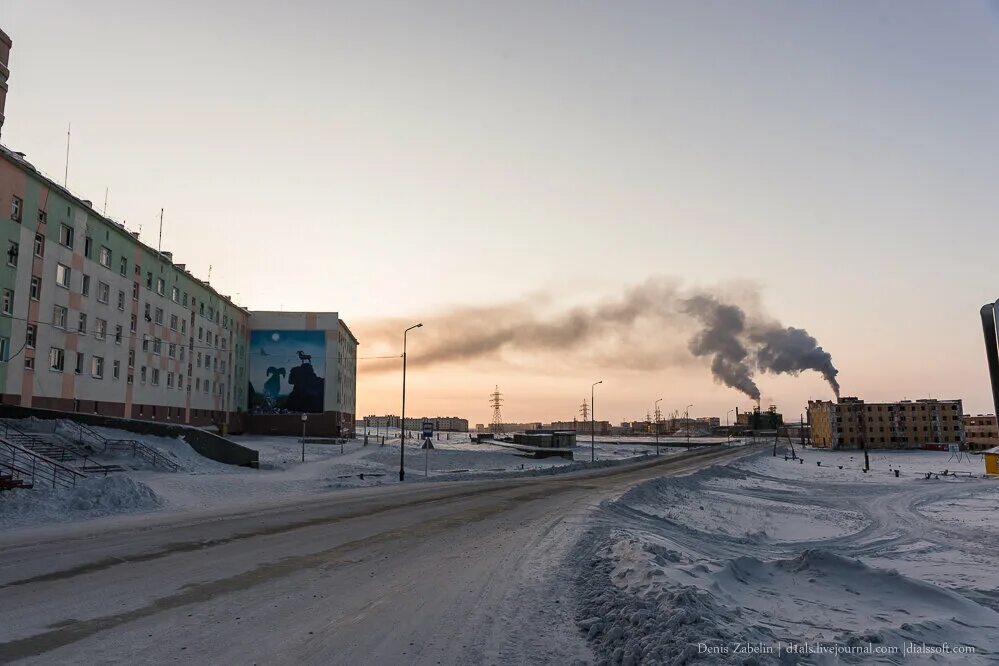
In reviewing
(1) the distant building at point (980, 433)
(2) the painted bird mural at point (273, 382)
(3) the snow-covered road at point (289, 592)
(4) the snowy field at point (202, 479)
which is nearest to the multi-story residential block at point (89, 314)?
(4) the snowy field at point (202, 479)

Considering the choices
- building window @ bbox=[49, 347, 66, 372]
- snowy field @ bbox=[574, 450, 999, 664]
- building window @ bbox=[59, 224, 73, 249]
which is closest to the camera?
snowy field @ bbox=[574, 450, 999, 664]

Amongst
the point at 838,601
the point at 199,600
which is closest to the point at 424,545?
the point at 199,600

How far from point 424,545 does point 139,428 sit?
29.8m

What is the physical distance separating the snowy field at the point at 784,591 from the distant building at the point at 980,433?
492ft

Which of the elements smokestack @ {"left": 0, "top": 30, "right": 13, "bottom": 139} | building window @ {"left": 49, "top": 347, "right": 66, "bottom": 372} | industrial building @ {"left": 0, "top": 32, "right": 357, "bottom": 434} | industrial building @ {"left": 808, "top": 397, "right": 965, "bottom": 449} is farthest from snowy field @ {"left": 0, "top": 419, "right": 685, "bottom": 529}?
industrial building @ {"left": 808, "top": 397, "right": 965, "bottom": 449}

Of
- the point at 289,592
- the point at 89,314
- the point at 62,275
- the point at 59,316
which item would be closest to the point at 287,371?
the point at 89,314

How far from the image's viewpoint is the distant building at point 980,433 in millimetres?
141250

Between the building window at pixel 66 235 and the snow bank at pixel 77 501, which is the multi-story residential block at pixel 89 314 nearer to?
the building window at pixel 66 235

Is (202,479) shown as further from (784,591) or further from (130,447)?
(784,591)

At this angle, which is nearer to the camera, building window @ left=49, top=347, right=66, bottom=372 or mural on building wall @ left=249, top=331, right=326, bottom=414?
building window @ left=49, top=347, right=66, bottom=372

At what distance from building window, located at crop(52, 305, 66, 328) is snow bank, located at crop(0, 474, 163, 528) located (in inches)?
847

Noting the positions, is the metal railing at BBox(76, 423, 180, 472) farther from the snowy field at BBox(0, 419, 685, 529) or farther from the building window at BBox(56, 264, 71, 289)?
the building window at BBox(56, 264, 71, 289)

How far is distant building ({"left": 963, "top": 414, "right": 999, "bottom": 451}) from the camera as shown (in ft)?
463

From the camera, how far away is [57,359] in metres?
39.7
